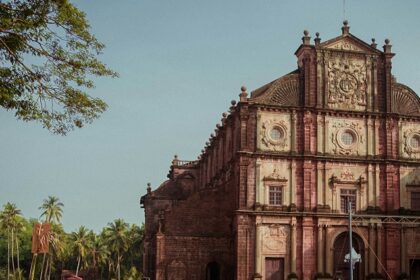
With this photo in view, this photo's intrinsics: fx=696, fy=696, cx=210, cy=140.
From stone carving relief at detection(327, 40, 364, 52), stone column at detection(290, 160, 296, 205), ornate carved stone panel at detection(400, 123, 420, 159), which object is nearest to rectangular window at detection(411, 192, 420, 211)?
ornate carved stone panel at detection(400, 123, 420, 159)

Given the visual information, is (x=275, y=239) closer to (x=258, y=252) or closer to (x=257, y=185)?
(x=258, y=252)

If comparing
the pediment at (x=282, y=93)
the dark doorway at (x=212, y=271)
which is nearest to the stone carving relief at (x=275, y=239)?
the dark doorway at (x=212, y=271)

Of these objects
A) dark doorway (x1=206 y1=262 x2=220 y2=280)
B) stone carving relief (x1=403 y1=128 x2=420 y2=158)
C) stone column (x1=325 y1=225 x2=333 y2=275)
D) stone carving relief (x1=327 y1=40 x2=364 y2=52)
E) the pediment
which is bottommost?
dark doorway (x1=206 y1=262 x2=220 y2=280)

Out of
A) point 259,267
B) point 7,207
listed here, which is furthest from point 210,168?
point 7,207

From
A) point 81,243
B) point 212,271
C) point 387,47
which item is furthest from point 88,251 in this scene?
point 387,47

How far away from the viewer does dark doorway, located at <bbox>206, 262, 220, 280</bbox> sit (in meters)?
43.3

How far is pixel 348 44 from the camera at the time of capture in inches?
1758

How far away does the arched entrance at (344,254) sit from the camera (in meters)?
42.4

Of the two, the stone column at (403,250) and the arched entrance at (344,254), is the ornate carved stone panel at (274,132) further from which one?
the stone column at (403,250)

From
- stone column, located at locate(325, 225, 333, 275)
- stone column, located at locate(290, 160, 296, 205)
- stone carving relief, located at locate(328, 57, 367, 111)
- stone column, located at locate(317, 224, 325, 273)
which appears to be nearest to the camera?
stone column, located at locate(317, 224, 325, 273)

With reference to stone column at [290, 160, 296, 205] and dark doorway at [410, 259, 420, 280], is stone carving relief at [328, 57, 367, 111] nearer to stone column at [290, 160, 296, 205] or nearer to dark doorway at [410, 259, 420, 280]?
stone column at [290, 160, 296, 205]

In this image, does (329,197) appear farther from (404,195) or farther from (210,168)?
(210,168)

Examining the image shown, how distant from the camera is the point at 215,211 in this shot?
43.5m

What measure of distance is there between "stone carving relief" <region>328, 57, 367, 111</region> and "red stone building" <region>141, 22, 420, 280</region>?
0.06m
